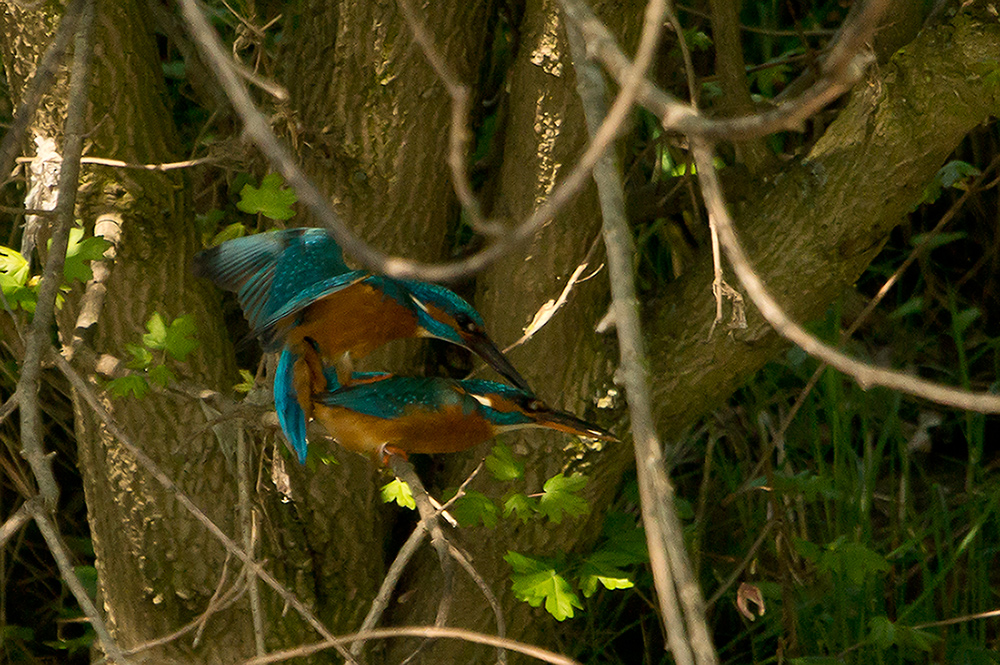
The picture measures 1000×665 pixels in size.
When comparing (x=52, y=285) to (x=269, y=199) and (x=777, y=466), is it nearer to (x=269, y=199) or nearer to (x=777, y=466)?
(x=269, y=199)

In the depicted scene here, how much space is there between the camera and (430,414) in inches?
67.7

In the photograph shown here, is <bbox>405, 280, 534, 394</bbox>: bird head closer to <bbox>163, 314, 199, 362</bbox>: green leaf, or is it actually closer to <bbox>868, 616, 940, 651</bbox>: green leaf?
<bbox>163, 314, 199, 362</bbox>: green leaf

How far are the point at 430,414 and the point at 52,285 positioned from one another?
1.95ft

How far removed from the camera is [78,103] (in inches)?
→ 60.5

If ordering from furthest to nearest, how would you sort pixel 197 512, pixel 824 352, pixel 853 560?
pixel 853 560 → pixel 197 512 → pixel 824 352

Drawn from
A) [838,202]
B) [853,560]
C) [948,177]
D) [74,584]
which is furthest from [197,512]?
[948,177]

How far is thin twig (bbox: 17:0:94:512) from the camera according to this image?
1283mm

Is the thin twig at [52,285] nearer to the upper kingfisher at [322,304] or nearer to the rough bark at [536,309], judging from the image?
the upper kingfisher at [322,304]

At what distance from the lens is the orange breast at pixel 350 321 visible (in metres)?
1.76

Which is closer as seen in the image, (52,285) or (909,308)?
(52,285)

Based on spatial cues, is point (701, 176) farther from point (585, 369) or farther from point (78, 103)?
point (585, 369)

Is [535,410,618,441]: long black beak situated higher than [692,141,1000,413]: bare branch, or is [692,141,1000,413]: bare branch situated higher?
[692,141,1000,413]: bare branch

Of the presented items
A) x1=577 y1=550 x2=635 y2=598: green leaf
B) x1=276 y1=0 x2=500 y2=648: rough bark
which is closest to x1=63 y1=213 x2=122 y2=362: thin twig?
x1=276 y1=0 x2=500 y2=648: rough bark

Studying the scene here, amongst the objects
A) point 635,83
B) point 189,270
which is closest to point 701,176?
point 635,83
